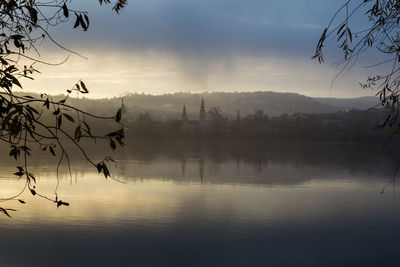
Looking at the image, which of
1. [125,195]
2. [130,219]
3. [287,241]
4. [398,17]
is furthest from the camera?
[125,195]

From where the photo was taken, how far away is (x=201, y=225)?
15.8 metres

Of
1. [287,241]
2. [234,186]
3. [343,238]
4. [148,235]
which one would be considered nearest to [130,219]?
[148,235]

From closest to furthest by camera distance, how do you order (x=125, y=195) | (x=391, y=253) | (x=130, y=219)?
(x=391, y=253) → (x=130, y=219) → (x=125, y=195)

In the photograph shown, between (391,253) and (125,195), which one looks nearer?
(391,253)

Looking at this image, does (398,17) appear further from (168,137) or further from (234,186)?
(168,137)

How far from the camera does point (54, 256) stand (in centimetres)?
1208

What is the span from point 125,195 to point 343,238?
11.2 m

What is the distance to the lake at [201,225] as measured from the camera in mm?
12281

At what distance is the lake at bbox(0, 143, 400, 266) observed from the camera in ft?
40.3

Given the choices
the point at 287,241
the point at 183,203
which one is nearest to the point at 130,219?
the point at 183,203

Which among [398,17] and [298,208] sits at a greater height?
[398,17]

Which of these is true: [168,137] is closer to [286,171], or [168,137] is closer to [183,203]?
[286,171]

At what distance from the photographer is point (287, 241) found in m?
13.9

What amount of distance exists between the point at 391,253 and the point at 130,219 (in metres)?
8.71
